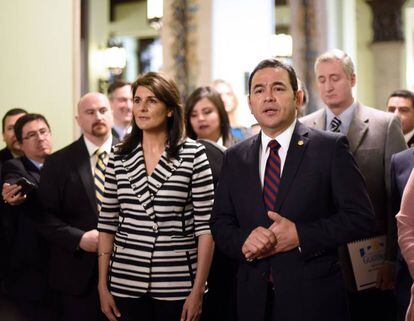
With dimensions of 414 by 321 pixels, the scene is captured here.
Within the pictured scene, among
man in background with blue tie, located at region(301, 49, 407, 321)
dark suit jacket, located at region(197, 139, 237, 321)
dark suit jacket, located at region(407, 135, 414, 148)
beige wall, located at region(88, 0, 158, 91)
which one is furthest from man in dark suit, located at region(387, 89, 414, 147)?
beige wall, located at region(88, 0, 158, 91)

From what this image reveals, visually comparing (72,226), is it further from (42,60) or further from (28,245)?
(42,60)

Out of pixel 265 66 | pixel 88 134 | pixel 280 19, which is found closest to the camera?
pixel 265 66

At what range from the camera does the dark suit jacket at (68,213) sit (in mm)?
3010

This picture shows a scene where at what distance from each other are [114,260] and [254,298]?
65 cm

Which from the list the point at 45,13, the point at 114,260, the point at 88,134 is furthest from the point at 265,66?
the point at 45,13

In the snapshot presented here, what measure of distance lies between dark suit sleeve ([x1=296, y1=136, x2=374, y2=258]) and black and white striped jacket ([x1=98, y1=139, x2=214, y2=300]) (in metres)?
0.55

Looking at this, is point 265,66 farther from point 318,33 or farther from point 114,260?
point 318,33

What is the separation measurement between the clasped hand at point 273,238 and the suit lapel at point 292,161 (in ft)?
0.21

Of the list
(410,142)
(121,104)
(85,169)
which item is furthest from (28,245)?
(410,142)

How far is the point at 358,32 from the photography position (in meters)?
10.0

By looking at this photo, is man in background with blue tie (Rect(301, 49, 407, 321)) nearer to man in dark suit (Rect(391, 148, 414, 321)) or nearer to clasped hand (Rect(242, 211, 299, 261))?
man in dark suit (Rect(391, 148, 414, 321))

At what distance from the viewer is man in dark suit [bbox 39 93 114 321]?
3.00 meters

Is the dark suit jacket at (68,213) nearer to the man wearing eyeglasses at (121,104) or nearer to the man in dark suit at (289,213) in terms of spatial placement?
the man in dark suit at (289,213)

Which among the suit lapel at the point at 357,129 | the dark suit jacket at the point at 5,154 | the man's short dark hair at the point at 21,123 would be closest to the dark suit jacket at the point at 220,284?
the suit lapel at the point at 357,129
